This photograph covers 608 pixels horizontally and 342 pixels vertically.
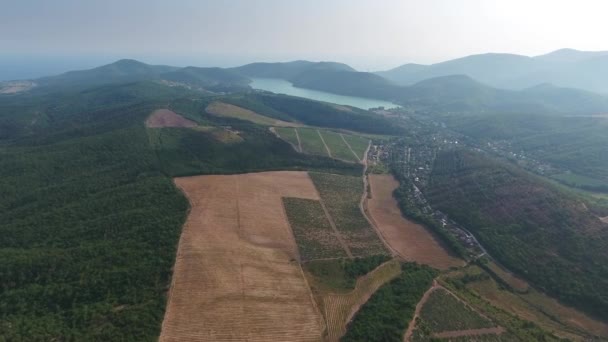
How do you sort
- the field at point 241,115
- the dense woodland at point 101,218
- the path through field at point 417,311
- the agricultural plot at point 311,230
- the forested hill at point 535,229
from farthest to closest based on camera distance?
the field at point 241,115
the agricultural plot at point 311,230
the forested hill at point 535,229
the path through field at point 417,311
the dense woodland at point 101,218

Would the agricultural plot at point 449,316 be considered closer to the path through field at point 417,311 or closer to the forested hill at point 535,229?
the path through field at point 417,311

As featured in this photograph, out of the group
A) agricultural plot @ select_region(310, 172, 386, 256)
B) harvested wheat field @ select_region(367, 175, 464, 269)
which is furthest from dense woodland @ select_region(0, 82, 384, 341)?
→ harvested wheat field @ select_region(367, 175, 464, 269)

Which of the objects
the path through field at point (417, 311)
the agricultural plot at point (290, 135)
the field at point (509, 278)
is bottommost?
the field at point (509, 278)

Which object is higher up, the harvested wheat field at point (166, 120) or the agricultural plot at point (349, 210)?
the harvested wheat field at point (166, 120)

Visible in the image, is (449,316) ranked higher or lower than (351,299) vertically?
lower

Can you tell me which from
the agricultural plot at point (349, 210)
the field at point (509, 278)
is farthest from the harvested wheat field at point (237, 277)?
the field at point (509, 278)

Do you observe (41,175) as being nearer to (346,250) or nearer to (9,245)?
(9,245)

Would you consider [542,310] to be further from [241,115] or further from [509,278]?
[241,115]

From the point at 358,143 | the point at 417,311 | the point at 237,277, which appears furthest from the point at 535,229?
the point at 358,143

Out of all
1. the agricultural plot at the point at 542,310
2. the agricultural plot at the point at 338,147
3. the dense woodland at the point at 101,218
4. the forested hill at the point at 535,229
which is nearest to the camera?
the dense woodland at the point at 101,218
